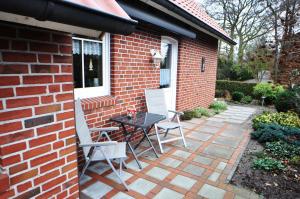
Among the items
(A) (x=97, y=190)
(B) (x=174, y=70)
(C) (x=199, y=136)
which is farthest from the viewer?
(B) (x=174, y=70)

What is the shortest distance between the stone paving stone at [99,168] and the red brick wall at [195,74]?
11.0 feet

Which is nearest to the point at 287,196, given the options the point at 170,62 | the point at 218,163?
the point at 218,163

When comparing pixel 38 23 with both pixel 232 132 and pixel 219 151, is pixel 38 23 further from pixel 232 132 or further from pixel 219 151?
pixel 232 132

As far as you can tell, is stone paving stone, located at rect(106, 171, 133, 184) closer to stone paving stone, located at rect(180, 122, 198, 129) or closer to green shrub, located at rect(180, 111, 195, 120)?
stone paving stone, located at rect(180, 122, 198, 129)

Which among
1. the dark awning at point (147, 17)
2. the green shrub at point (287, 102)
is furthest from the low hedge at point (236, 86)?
the dark awning at point (147, 17)

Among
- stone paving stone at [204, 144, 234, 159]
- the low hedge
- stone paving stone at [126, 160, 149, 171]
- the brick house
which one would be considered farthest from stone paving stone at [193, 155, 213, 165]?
the low hedge

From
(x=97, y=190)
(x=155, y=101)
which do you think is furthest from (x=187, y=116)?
(x=97, y=190)

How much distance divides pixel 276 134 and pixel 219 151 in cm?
152

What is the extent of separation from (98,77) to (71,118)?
6.76ft

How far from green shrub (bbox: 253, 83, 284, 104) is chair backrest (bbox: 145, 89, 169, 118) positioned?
7.77 metres

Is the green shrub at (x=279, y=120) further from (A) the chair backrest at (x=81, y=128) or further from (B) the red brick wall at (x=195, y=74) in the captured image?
(A) the chair backrest at (x=81, y=128)

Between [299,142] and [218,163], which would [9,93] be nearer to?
[218,163]

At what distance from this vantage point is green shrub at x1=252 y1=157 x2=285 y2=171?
332 centimetres

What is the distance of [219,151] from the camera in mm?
4074
